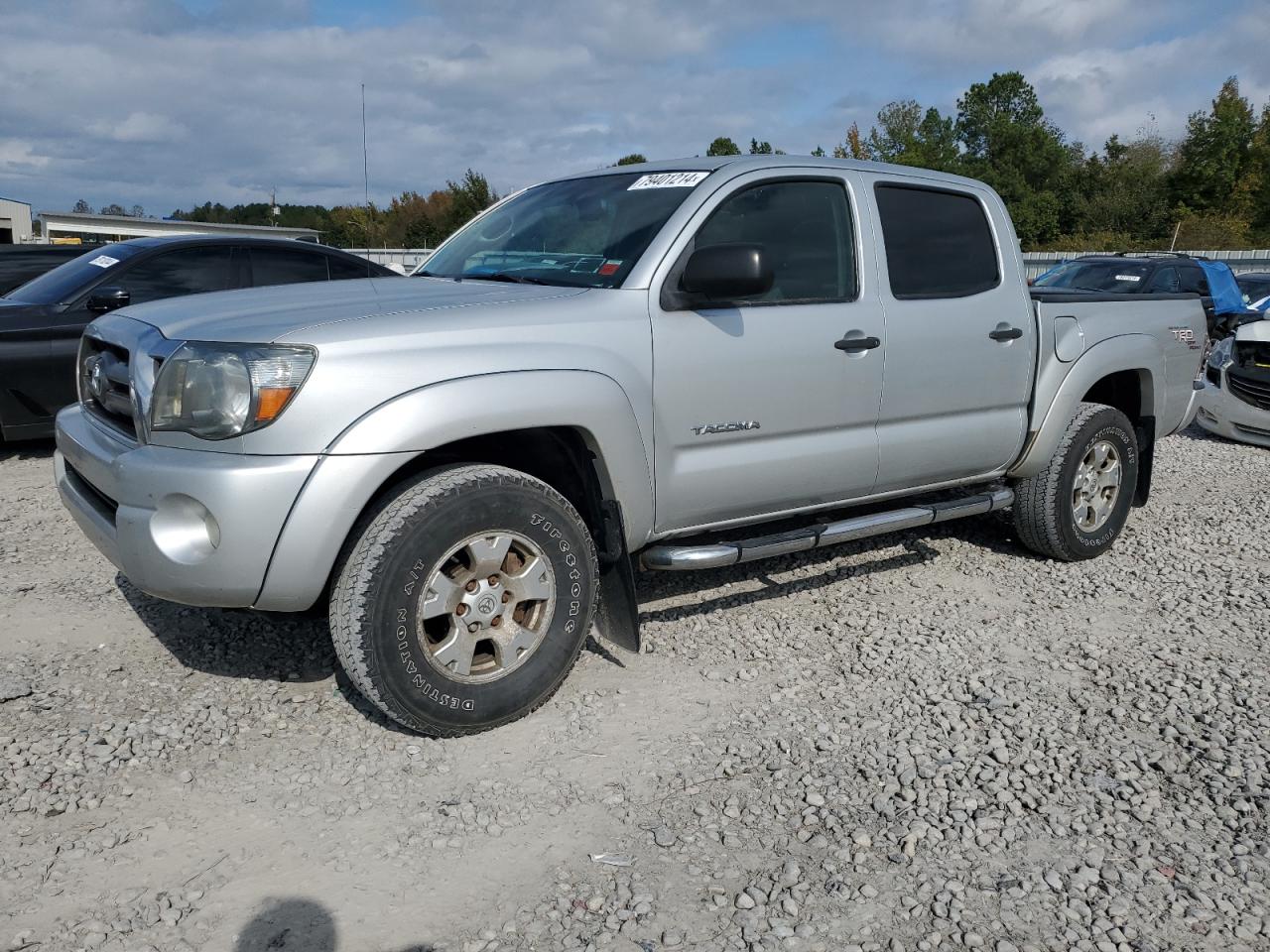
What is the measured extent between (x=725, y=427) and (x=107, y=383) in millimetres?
2175

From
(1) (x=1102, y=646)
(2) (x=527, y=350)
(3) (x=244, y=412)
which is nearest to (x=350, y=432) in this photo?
(3) (x=244, y=412)

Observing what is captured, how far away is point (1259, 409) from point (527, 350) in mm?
8571

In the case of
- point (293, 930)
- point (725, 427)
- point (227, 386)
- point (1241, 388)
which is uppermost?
point (227, 386)

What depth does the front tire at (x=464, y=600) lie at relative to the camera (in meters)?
3.12

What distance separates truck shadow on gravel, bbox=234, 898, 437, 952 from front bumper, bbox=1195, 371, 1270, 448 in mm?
9205

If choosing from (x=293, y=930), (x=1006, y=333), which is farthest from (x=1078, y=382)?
(x=293, y=930)

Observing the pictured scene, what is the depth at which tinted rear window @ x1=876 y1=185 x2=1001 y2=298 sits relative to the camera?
4.42m

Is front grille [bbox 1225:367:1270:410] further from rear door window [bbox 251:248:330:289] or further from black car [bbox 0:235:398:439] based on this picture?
rear door window [bbox 251:248:330:289]

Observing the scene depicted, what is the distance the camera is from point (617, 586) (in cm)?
376

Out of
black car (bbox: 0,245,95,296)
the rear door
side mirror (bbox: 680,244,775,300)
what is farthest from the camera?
black car (bbox: 0,245,95,296)

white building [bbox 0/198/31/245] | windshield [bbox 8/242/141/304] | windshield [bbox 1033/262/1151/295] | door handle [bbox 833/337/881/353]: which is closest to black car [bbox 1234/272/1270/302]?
windshield [bbox 1033/262/1151/295]

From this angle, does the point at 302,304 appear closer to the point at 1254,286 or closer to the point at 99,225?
the point at 1254,286

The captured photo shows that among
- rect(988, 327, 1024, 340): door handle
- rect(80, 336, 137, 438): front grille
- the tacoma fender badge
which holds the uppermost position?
rect(988, 327, 1024, 340): door handle

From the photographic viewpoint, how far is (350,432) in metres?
3.02
